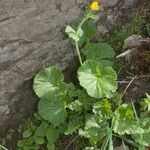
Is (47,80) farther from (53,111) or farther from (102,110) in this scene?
(102,110)

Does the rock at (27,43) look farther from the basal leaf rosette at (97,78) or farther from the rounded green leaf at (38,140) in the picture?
the basal leaf rosette at (97,78)

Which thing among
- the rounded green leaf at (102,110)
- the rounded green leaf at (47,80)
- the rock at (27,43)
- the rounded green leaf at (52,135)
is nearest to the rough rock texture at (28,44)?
the rock at (27,43)

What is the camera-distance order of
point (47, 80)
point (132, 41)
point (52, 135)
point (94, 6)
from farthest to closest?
point (132, 41)
point (52, 135)
point (47, 80)
point (94, 6)

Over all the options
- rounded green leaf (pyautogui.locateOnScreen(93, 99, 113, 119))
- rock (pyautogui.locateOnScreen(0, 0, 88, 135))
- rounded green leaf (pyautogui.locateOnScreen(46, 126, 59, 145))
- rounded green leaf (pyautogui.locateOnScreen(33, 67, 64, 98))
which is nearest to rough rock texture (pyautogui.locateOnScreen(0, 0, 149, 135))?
rock (pyautogui.locateOnScreen(0, 0, 88, 135))

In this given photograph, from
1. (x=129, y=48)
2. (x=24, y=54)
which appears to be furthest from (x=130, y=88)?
(x=24, y=54)

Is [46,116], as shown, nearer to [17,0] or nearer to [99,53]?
[99,53]

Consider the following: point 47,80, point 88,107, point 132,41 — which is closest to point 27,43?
point 47,80

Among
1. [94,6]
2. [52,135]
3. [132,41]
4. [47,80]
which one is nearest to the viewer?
[94,6]
